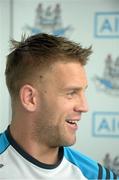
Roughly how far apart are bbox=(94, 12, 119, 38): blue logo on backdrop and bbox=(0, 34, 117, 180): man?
3.87 feet

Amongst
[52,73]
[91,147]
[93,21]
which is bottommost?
[91,147]

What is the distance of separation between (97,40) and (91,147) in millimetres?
638

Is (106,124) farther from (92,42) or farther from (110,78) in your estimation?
(92,42)

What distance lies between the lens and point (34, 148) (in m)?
1.02

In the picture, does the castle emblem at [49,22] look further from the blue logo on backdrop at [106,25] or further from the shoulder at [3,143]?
the shoulder at [3,143]

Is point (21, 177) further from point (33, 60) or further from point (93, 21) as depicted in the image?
point (93, 21)

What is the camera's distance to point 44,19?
7.34ft

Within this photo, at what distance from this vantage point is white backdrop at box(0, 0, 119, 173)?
2199mm

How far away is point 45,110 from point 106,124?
1.28 m

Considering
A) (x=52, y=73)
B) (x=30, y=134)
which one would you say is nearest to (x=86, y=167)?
(x=30, y=134)


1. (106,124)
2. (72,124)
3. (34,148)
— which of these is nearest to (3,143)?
(34,148)

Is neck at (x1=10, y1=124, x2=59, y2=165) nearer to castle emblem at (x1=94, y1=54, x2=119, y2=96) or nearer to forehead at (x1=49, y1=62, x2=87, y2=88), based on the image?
forehead at (x1=49, y1=62, x2=87, y2=88)

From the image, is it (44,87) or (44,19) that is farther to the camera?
(44,19)

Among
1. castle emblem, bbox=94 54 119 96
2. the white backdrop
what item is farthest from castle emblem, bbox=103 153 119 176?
castle emblem, bbox=94 54 119 96
